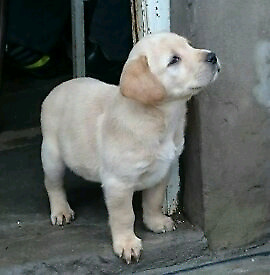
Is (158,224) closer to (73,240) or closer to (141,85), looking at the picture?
(73,240)

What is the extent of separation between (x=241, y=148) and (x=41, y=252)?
0.99 metres

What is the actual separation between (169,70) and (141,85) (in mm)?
139

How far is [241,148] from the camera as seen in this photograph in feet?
9.21

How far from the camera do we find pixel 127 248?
272 centimetres

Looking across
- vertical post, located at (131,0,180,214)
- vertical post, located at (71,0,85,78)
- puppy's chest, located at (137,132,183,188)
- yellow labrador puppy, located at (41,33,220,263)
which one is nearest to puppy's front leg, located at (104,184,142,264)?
yellow labrador puppy, located at (41,33,220,263)

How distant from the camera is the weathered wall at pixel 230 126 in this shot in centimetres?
263

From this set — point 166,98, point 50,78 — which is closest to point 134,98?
point 166,98

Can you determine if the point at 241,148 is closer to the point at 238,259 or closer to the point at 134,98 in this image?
the point at 238,259

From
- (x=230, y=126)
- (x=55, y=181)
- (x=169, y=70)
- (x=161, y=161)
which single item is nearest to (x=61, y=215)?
(x=55, y=181)

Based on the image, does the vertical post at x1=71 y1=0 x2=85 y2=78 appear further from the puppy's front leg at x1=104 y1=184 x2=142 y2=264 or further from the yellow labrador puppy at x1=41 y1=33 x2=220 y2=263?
the puppy's front leg at x1=104 y1=184 x2=142 y2=264

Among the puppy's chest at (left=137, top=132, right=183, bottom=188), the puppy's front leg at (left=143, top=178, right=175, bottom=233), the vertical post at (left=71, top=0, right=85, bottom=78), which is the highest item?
the vertical post at (left=71, top=0, right=85, bottom=78)

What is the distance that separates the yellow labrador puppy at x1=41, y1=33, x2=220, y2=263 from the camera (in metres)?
2.38

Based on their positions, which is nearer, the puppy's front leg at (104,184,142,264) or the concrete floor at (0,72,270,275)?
the puppy's front leg at (104,184,142,264)

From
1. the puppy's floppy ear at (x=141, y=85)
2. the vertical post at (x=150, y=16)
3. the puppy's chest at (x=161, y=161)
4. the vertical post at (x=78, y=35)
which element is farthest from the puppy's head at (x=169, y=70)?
the vertical post at (x=78, y=35)
